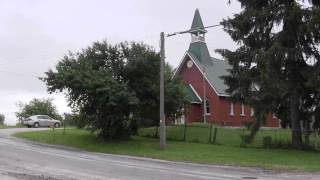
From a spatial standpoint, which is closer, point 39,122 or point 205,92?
point 39,122

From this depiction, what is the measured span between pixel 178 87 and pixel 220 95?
70.4ft

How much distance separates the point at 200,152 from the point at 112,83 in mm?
7722

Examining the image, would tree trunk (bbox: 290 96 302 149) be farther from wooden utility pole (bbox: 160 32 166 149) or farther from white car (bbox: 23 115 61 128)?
white car (bbox: 23 115 61 128)

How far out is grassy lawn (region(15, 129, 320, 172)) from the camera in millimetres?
27484

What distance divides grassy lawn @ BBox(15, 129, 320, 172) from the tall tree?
132 inches

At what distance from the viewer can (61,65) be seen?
39.1m

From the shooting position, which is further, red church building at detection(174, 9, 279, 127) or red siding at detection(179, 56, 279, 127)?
red church building at detection(174, 9, 279, 127)

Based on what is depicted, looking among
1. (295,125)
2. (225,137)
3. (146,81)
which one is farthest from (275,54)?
(225,137)

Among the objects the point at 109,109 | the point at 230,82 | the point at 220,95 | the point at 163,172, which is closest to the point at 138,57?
the point at 109,109

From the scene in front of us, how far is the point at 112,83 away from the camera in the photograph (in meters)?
36.7

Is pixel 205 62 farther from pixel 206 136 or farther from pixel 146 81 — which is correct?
pixel 146 81

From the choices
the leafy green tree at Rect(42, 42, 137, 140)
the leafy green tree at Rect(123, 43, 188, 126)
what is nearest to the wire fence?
the leafy green tree at Rect(123, 43, 188, 126)

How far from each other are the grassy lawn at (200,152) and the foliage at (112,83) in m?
1.55

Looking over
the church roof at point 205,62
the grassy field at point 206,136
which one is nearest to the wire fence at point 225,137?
the grassy field at point 206,136
